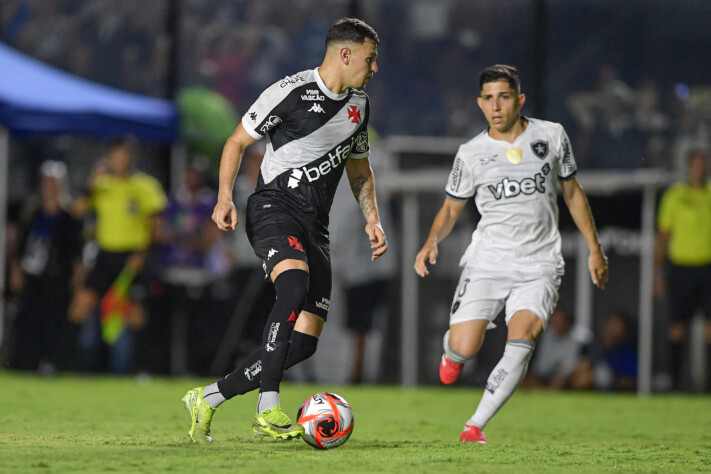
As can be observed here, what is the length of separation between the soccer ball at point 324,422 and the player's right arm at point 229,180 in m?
0.99

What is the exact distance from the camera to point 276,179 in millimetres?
6504

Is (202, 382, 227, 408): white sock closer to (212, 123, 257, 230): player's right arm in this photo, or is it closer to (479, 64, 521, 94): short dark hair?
(212, 123, 257, 230): player's right arm

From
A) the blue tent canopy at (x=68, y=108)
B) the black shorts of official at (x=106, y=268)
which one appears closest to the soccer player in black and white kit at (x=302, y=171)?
the black shorts of official at (x=106, y=268)

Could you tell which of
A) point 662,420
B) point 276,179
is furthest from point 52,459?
point 662,420

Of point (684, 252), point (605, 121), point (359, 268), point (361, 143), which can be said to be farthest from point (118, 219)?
point (361, 143)

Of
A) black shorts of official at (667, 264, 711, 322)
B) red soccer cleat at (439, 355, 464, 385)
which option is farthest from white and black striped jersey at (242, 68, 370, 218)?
black shorts of official at (667, 264, 711, 322)

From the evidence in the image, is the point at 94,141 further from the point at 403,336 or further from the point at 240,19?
the point at 403,336

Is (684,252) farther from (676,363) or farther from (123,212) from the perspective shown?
(123,212)

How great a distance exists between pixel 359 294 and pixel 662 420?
14.3ft

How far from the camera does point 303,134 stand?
21.4 feet

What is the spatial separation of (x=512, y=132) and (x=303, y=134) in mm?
1397

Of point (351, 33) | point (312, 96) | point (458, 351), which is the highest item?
point (351, 33)

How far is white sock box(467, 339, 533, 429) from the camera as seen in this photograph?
683 centimetres

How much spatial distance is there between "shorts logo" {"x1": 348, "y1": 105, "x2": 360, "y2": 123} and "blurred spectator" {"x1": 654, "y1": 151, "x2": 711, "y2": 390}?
6249mm
